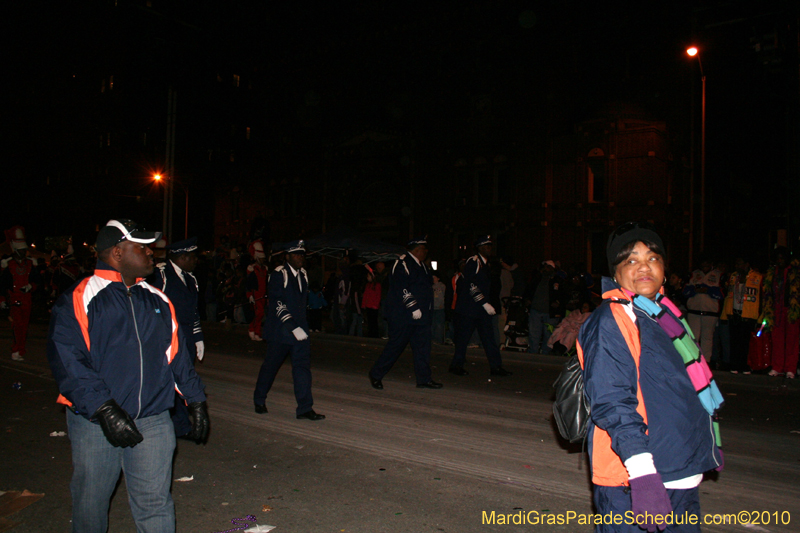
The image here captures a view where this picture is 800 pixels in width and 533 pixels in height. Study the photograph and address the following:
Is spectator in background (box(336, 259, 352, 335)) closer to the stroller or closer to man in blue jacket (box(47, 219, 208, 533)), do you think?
the stroller

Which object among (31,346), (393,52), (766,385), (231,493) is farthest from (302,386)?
(393,52)

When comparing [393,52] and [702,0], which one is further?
[393,52]

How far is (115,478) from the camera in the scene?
10.8 feet

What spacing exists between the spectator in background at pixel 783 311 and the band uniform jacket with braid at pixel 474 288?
483 centimetres

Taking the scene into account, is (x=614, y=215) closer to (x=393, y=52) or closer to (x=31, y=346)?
(x=393, y=52)

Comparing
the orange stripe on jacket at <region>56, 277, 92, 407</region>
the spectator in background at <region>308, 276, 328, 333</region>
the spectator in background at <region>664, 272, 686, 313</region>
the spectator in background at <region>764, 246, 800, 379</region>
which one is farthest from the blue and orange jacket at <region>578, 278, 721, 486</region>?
the spectator in background at <region>308, 276, 328, 333</region>

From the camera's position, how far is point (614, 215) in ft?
86.8

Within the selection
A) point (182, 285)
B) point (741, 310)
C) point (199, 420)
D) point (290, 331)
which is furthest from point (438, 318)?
point (199, 420)

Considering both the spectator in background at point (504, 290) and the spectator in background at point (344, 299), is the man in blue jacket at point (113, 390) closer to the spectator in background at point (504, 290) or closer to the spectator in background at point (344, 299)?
the spectator in background at point (504, 290)

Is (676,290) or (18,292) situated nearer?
(18,292)

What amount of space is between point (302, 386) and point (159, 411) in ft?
13.0

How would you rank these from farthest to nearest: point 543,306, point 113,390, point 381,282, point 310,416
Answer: point 381,282 → point 543,306 → point 310,416 → point 113,390

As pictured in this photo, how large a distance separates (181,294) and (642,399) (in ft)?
18.7

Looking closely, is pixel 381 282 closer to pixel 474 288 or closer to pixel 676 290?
pixel 474 288
